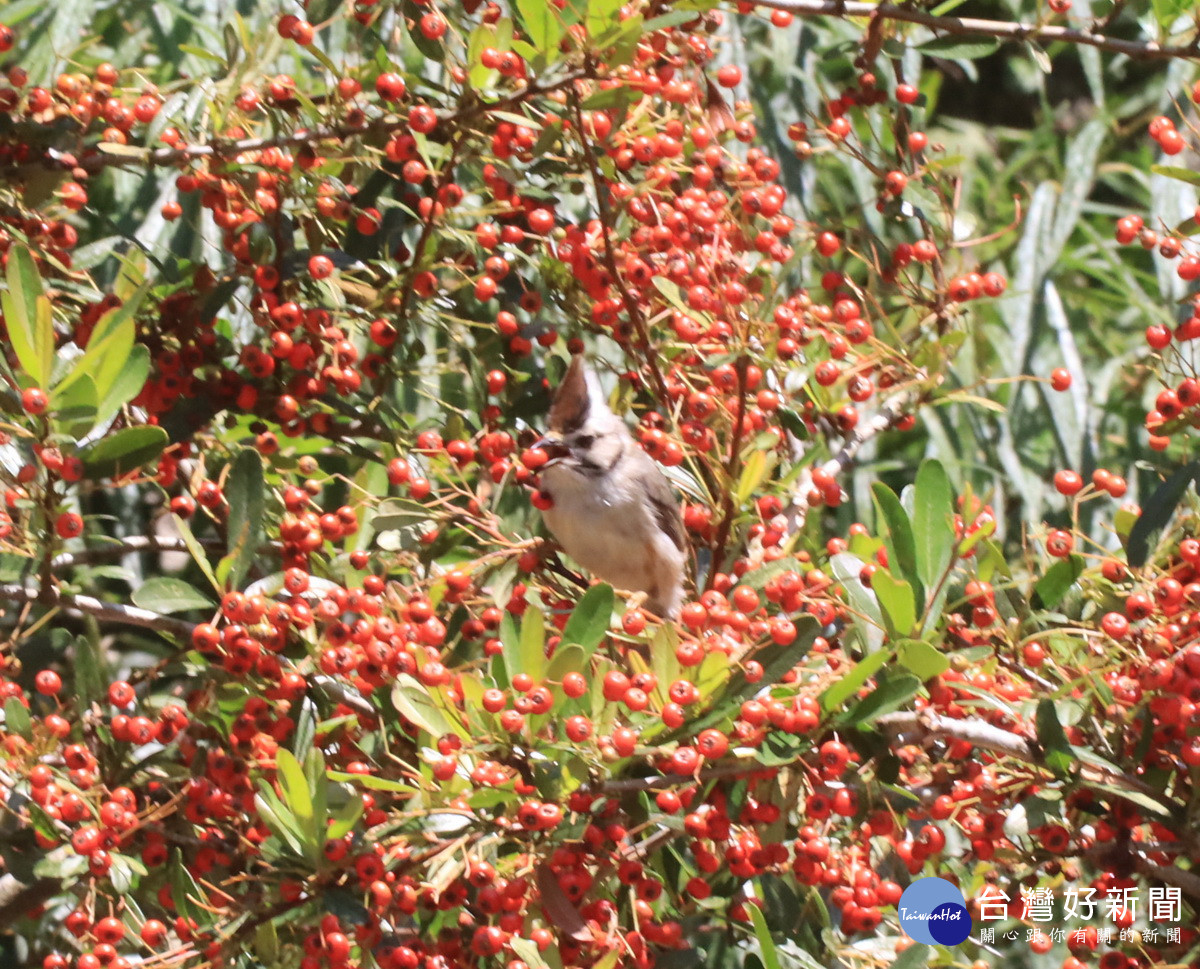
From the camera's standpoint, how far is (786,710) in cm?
167

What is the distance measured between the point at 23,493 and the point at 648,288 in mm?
1037

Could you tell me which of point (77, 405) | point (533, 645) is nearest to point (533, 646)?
point (533, 645)

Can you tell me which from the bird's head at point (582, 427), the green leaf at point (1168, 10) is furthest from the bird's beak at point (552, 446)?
the green leaf at point (1168, 10)

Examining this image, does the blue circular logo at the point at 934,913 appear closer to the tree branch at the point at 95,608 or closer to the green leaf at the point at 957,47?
the tree branch at the point at 95,608

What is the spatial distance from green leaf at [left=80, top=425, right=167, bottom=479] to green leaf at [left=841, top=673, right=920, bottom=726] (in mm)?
1001

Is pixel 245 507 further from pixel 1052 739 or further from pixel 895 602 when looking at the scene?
pixel 1052 739

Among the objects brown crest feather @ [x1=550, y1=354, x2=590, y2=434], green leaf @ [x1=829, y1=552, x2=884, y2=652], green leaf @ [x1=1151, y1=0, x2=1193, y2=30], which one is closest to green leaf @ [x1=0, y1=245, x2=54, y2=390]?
brown crest feather @ [x1=550, y1=354, x2=590, y2=434]

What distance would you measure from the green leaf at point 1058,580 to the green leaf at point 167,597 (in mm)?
1236

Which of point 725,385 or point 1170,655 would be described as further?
point 725,385

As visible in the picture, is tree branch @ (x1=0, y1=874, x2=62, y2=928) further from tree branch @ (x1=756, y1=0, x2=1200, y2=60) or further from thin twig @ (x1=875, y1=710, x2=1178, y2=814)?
tree branch @ (x1=756, y1=0, x2=1200, y2=60)

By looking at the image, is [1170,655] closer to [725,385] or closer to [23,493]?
[725,385]

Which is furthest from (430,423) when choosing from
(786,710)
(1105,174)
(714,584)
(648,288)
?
(1105,174)

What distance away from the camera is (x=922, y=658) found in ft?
5.38

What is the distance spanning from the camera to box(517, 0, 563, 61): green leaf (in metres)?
1.95
